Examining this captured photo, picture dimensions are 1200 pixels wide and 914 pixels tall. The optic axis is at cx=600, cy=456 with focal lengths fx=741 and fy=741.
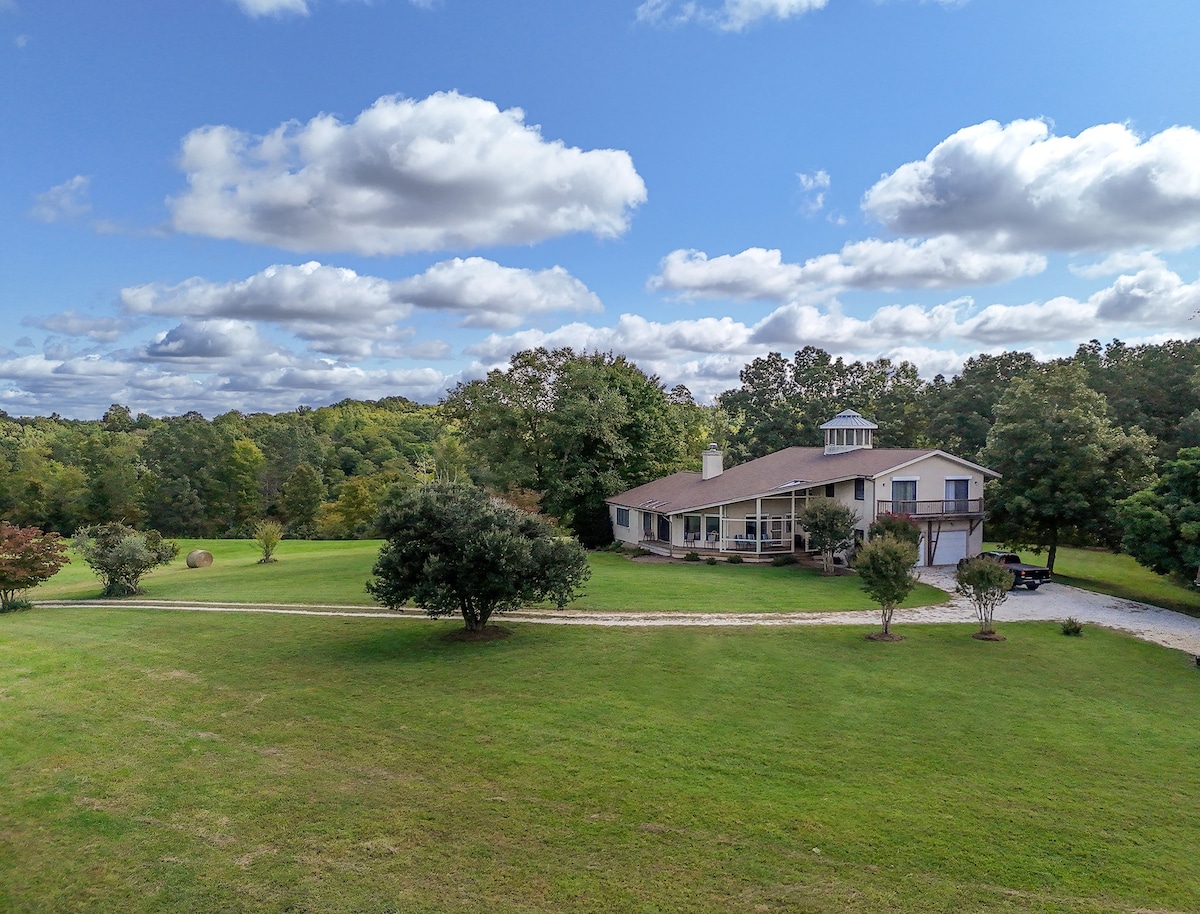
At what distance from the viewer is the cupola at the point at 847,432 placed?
4034 cm

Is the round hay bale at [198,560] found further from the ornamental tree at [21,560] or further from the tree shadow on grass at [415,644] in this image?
the tree shadow on grass at [415,644]

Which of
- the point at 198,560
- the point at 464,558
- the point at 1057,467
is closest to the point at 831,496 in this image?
the point at 1057,467

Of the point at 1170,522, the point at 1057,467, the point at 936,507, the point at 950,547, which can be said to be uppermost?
the point at 1057,467

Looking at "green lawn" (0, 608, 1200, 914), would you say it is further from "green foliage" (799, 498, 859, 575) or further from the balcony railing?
the balcony railing

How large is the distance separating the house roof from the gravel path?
886 centimetres

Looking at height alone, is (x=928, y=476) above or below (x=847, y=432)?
below

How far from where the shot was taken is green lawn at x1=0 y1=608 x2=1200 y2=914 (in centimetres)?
833

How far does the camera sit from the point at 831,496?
37.2 m

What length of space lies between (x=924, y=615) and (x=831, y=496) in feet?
44.9

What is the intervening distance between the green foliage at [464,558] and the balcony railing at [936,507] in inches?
785

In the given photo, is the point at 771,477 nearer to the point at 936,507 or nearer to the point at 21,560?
the point at 936,507

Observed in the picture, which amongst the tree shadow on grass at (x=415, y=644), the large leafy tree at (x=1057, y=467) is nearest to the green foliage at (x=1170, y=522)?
the large leafy tree at (x=1057, y=467)

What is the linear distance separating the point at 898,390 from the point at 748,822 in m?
54.2

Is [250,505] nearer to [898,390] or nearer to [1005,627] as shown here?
[898,390]
